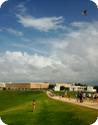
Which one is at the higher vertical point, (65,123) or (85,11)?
(85,11)

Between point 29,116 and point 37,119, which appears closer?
point 37,119

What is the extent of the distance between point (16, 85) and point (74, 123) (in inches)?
4407

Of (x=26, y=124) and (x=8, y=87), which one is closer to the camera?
(x=26, y=124)

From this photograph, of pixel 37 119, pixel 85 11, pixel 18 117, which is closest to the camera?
pixel 85 11

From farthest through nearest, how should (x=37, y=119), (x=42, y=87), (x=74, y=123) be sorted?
(x=42, y=87)
(x=37, y=119)
(x=74, y=123)

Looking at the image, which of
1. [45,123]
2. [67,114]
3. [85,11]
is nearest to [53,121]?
[45,123]

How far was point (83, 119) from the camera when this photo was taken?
50.8 feet

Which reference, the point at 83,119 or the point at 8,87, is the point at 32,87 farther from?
the point at 83,119

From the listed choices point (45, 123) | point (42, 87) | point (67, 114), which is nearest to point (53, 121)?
point (45, 123)

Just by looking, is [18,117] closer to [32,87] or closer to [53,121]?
[53,121]

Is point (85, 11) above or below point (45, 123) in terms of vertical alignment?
above

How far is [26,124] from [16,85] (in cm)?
11122

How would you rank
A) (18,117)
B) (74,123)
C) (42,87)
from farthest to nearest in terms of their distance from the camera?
(42,87)
(18,117)
(74,123)

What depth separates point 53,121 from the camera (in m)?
16.2
